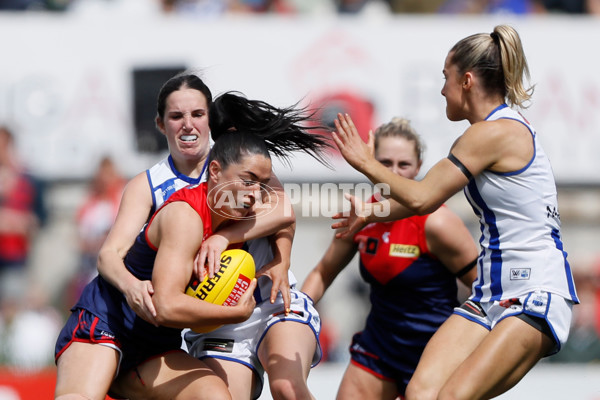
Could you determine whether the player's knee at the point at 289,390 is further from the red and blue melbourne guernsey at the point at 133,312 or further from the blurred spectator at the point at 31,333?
the blurred spectator at the point at 31,333

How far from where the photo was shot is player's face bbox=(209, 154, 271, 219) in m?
4.41

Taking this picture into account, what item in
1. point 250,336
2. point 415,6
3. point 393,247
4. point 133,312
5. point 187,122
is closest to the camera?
point 133,312

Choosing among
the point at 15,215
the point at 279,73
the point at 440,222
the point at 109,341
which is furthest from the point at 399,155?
the point at 15,215

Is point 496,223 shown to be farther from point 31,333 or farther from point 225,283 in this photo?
point 31,333

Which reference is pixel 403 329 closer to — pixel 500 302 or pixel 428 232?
pixel 428 232

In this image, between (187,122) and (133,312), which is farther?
(187,122)

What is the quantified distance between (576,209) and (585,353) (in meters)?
2.08

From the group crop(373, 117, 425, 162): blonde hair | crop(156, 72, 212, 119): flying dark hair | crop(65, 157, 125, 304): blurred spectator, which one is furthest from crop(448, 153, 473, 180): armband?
crop(65, 157, 125, 304): blurred spectator

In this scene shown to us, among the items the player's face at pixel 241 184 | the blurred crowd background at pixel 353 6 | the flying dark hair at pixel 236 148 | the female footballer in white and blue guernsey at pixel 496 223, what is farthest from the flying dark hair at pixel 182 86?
the blurred crowd background at pixel 353 6

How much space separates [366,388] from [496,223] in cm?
151

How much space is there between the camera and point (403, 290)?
207 inches

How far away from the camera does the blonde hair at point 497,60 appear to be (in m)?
4.31

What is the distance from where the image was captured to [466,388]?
4.06 m

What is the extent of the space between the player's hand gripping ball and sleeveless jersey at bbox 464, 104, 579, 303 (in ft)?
4.08
